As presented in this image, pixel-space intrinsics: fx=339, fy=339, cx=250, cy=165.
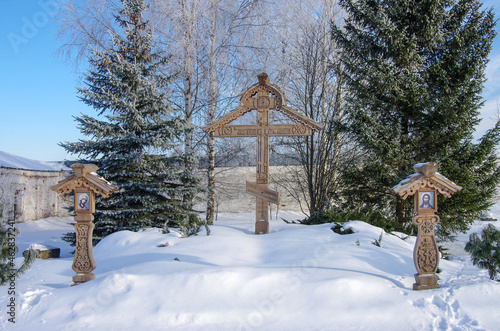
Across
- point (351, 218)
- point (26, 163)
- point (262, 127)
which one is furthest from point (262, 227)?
point (26, 163)

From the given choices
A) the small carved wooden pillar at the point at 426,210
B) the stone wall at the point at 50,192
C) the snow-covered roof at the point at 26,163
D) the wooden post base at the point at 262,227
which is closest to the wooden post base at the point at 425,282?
the small carved wooden pillar at the point at 426,210

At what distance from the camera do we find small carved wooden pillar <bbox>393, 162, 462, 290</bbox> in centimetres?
447

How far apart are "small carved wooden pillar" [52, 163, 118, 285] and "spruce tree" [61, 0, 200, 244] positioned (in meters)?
3.49

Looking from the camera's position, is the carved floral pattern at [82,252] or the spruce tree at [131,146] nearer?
the carved floral pattern at [82,252]

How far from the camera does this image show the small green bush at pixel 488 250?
16.6ft

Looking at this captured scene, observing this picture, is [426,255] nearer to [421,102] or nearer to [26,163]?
[421,102]

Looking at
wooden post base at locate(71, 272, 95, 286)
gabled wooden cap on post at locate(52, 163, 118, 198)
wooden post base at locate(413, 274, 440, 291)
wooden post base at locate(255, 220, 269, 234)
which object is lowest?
wooden post base at locate(71, 272, 95, 286)

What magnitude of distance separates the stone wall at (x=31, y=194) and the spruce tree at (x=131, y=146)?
6.06 m

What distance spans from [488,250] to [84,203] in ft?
19.6

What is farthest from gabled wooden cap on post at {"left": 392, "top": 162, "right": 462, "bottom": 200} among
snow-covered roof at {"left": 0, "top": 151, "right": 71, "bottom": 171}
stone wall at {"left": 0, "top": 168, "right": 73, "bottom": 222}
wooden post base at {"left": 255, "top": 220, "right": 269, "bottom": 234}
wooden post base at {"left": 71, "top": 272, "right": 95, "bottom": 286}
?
snow-covered roof at {"left": 0, "top": 151, "right": 71, "bottom": 171}

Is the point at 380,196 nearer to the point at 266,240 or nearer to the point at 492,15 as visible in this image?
the point at 266,240

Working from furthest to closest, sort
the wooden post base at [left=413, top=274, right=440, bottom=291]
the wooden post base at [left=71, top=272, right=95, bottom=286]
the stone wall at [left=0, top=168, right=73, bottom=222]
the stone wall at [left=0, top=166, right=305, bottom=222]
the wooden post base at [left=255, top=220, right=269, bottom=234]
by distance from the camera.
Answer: the stone wall at [left=0, top=166, right=305, bottom=222] → the stone wall at [left=0, top=168, right=73, bottom=222] → the wooden post base at [left=255, top=220, right=269, bottom=234] → the wooden post base at [left=71, top=272, right=95, bottom=286] → the wooden post base at [left=413, top=274, right=440, bottom=291]

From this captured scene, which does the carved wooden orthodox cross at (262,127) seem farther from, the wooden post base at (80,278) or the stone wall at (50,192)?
the stone wall at (50,192)

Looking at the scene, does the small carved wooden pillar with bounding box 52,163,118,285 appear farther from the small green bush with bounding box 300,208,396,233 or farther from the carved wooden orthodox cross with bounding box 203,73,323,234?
the small green bush with bounding box 300,208,396,233
